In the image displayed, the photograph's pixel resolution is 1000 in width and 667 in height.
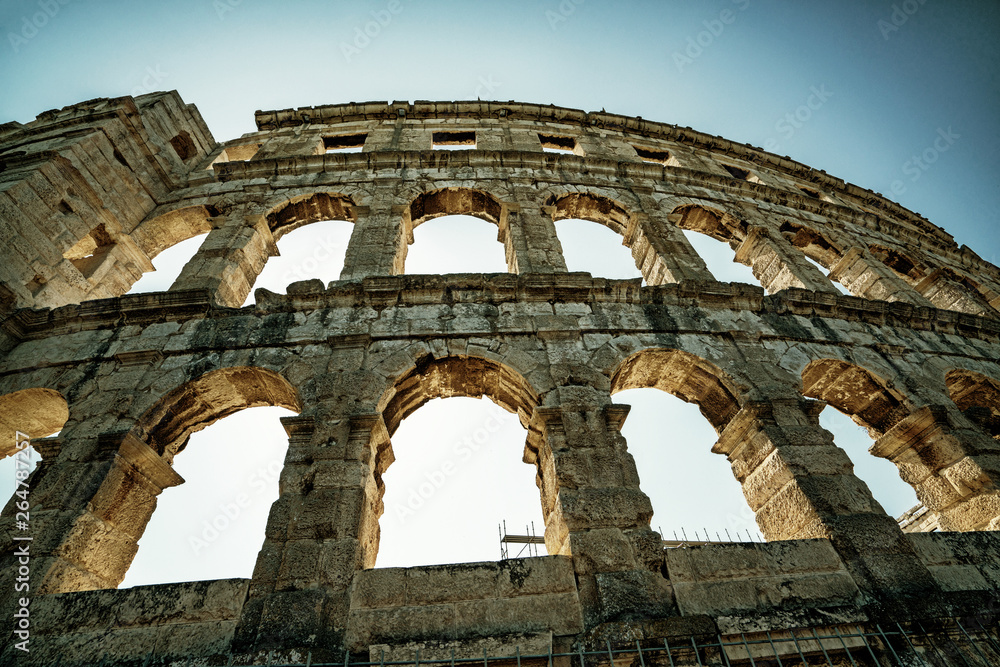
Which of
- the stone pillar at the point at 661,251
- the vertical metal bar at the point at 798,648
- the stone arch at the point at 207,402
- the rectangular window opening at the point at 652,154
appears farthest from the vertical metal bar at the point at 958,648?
the rectangular window opening at the point at 652,154

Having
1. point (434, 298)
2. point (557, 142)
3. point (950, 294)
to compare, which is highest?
point (557, 142)

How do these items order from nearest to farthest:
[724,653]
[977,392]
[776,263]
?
[724,653] → [977,392] → [776,263]

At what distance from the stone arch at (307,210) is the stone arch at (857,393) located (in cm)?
756

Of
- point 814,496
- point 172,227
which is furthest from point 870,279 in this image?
point 172,227

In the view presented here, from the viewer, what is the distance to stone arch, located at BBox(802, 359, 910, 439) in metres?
6.21

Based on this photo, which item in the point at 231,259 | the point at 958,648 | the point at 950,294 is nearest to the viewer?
the point at 958,648

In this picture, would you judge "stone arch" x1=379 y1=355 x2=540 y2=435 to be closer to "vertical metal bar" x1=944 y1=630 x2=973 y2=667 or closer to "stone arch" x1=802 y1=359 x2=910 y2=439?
"stone arch" x1=802 y1=359 x2=910 y2=439

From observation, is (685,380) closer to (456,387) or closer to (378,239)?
(456,387)

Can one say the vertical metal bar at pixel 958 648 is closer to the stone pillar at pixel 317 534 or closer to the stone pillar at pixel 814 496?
the stone pillar at pixel 814 496

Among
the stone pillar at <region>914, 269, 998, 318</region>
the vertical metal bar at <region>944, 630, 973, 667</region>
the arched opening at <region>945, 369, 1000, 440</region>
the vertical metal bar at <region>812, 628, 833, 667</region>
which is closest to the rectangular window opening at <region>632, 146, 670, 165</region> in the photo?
the stone pillar at <region>914, 269, 998, 318</region>

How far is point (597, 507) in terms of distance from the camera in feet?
13.8

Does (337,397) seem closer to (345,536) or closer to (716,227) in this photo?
(345,536)

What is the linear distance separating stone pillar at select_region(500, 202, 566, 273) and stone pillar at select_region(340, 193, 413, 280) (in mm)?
1691

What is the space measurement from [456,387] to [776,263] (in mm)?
6485
